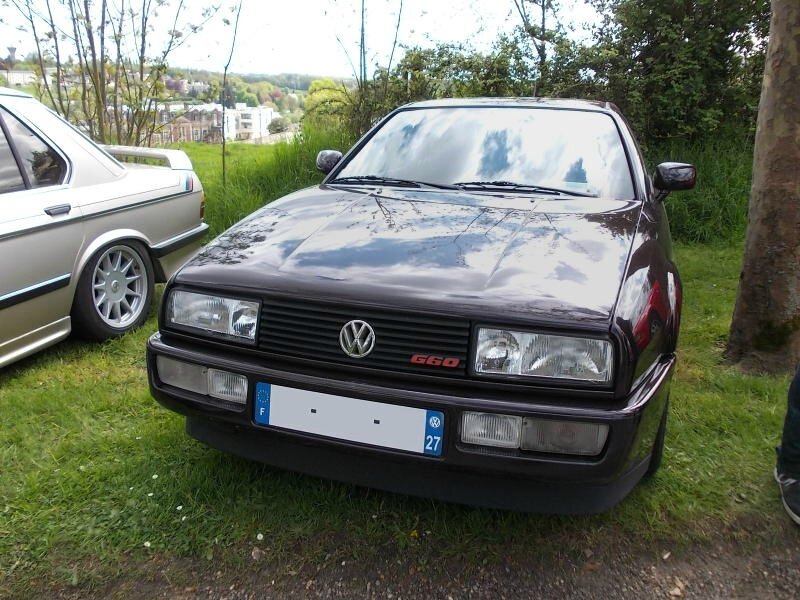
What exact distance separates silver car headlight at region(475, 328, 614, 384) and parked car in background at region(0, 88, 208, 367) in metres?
2.32

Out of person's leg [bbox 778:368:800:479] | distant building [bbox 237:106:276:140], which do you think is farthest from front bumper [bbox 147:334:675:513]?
distant building [bbox 237:106:276:140]

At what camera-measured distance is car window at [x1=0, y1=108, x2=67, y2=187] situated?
3281 mm

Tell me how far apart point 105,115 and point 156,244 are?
3354mm

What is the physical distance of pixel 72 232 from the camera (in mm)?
3316

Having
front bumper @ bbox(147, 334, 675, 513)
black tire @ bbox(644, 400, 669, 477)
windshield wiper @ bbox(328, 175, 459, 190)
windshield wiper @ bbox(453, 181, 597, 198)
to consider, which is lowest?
black tire @ bbox(644, 400, 669, 477)

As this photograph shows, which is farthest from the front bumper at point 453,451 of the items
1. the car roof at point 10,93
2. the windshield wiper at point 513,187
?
the car roof at point 10,93

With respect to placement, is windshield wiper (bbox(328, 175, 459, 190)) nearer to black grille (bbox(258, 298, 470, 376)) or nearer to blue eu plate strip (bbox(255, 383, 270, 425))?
black grille (bbox(258, 298, 470, 376))

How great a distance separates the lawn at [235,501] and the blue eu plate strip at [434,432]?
0.46m

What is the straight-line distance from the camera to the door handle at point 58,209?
3.20 m

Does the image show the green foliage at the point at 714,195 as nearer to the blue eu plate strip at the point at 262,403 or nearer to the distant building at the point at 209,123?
the distant building at the point at 209,123

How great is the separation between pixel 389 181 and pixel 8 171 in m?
1.85

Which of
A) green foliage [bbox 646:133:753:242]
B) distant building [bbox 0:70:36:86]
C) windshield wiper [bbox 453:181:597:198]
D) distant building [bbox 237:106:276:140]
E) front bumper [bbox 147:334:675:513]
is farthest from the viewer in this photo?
distant building [bbox 237:106:276:140]

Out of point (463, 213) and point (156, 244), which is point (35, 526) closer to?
point (463, 213)

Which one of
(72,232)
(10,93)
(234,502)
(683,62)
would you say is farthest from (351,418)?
(683,62)
